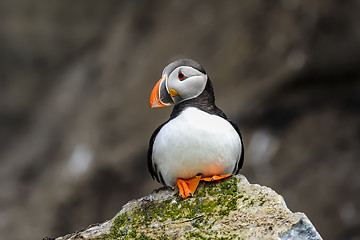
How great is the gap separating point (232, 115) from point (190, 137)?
503 cm

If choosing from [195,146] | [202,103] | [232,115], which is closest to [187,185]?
[195,146]

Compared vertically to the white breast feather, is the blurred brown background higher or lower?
higher

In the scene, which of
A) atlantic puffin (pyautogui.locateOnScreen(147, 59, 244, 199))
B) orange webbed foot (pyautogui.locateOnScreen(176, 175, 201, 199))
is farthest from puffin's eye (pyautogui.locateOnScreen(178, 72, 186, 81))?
orange webbed foot (pyautogui.locateOnScreen(176, 175, 201, 199))

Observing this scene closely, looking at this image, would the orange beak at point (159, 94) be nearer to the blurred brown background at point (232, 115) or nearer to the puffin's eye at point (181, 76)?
the puffin's eye at point (181, 76)

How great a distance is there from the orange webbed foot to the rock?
4cm

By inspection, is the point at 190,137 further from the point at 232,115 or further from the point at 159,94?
the point at 232,115

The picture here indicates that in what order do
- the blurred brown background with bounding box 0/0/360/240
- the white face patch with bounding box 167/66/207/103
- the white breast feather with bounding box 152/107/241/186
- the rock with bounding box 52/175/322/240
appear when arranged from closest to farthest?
the rock with bounding box 52/175/322/240 → the white breast feather with bounding box 152/107/241/186 → the white face patch with bounding box 167/66/207/103 → the blurred brown background with bounding box 0/0/360/240

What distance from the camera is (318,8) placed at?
8.24 metres

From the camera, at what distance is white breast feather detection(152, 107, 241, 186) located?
3.34 metres

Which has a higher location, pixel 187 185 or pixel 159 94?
pixel 159 94

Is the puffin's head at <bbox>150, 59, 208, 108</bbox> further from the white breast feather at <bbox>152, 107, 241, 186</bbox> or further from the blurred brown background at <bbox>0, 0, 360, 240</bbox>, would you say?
the blurred brown background at <bbox>0, 0, 360, 240</bbox>

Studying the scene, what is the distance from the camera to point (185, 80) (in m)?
3.51

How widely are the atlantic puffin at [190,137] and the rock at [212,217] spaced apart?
9cm

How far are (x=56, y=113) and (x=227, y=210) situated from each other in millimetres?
6743
